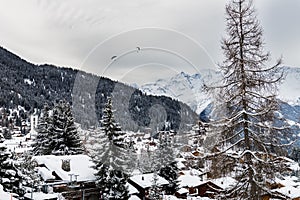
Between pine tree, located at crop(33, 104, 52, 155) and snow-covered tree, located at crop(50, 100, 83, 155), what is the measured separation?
22.6 inches

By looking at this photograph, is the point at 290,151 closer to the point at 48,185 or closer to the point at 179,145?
the point at 48,185

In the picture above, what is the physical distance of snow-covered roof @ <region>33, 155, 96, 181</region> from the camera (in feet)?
78.1

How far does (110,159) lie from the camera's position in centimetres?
2234

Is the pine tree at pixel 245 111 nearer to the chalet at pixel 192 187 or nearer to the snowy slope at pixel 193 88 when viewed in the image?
the snowy slope at pixel 193 88

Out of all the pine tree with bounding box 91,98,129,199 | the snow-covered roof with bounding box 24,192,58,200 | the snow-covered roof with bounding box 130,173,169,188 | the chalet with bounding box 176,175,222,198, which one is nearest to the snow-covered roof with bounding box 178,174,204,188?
the chalet with bounding box 176,175,222,198

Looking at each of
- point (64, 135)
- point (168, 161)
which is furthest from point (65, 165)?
point (168, 161)

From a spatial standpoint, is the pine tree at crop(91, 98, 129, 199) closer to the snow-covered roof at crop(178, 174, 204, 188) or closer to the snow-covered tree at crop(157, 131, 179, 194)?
the snow-covered tree at crop(157, 131, 179, 194)

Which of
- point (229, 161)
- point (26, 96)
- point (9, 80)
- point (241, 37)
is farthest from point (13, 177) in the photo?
point (9, 80)

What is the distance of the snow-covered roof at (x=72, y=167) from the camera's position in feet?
78.1

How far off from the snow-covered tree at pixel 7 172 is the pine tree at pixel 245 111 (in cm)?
1214

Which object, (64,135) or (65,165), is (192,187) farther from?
(65,165)

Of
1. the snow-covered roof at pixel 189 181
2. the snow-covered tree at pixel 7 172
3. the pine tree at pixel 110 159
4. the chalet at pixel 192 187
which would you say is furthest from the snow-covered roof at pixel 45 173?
the snow-covered roof at pixel 189 181

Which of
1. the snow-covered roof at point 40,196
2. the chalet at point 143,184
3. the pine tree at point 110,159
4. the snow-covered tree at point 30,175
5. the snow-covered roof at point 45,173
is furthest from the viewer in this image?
the chalet at point 143,184

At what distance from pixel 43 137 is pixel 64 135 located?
2807mm
